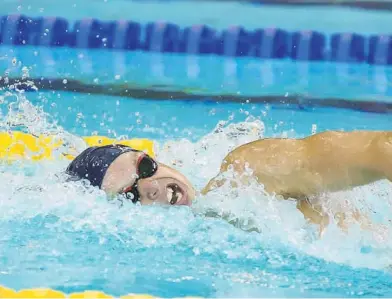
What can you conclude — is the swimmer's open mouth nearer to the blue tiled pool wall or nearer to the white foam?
the white foam

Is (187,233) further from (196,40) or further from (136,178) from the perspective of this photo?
(196,40)

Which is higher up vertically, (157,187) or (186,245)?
(157,187)

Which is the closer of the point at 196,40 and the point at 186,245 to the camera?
the point at 186,245

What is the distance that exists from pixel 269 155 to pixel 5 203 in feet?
2.92

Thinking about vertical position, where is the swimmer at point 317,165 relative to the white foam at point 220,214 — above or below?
above

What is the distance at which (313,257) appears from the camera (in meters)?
1.88

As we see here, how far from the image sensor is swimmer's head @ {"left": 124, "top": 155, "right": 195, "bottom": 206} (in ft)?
6.64

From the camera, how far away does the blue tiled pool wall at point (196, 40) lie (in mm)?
3727

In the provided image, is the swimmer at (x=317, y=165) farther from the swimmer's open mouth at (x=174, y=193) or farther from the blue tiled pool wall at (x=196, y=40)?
the blue tiled pool wall at (x=196, y=40)

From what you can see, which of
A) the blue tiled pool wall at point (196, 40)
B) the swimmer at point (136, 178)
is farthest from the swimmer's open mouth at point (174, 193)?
the blue tiled pool wall at point (196, 40)

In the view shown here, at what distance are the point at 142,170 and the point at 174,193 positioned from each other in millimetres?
115

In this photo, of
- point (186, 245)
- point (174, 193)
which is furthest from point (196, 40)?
point (186, 245)

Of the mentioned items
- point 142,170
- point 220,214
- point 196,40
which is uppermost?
point 196,40

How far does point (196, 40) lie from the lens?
3834 millimetres
